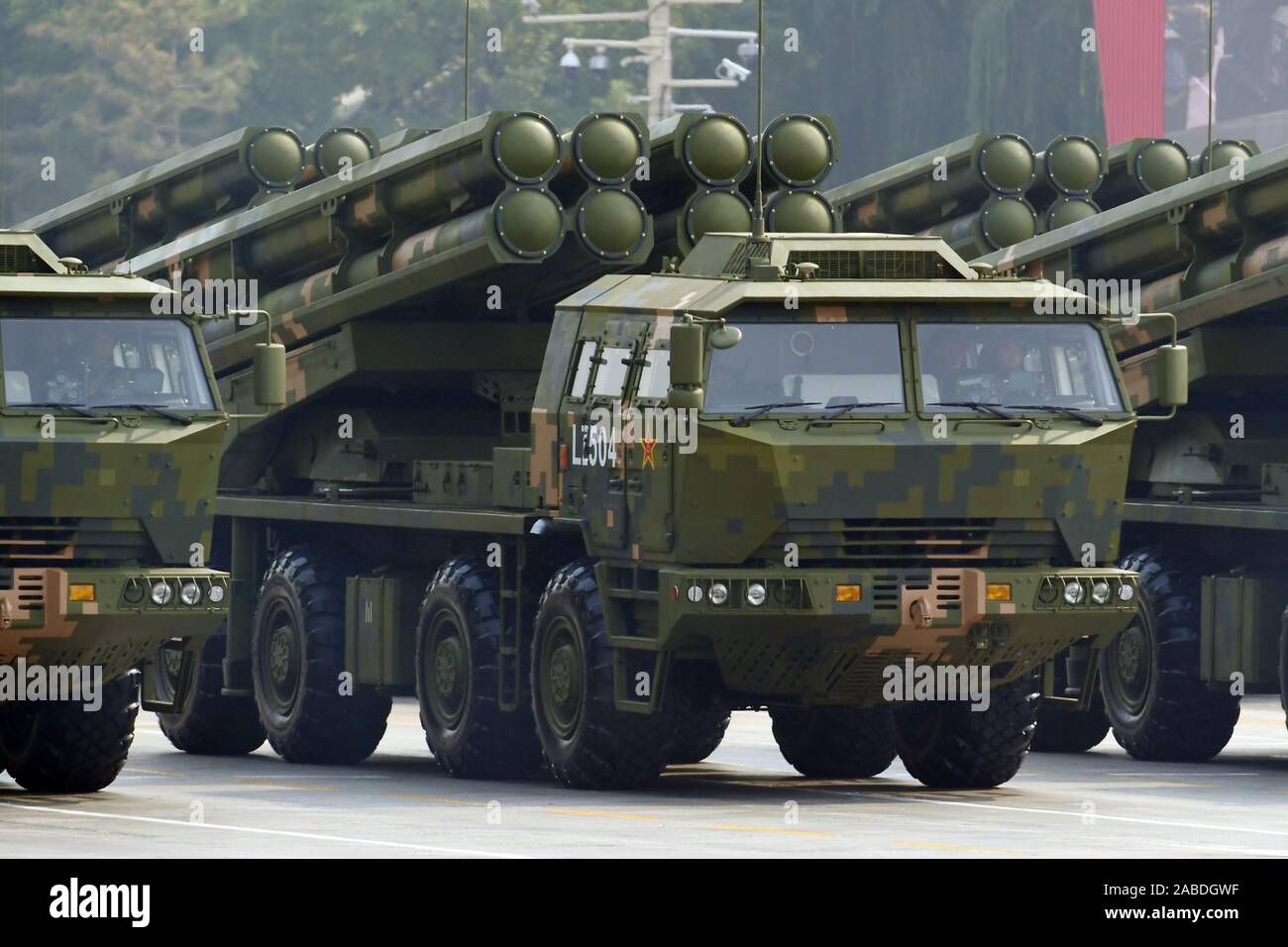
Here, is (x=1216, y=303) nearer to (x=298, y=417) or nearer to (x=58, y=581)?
(x=298, y=417)

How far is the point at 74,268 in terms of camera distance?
18.1 metres

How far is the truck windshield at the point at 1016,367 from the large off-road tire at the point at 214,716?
20.0 feet

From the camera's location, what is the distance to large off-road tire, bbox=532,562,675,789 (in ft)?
58.5

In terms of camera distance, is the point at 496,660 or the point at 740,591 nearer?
the point at 740,591

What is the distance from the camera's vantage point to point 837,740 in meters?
19.6

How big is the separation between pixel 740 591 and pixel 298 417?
5.73 m

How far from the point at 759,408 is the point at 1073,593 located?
1824mm

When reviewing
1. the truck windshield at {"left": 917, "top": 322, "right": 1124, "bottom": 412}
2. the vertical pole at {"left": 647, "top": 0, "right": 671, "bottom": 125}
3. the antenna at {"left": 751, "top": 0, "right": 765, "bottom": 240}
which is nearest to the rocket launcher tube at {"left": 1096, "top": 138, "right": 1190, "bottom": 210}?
the antenna at {"left": 751, "top": 0, "right": 765, "bottom": 240}

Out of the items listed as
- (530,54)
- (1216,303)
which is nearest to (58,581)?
(1216,303)

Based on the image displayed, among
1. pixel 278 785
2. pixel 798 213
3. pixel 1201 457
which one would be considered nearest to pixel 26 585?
pixel 278 785

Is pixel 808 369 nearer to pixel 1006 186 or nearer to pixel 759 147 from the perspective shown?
pixel 759 147

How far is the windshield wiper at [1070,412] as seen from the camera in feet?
57.8

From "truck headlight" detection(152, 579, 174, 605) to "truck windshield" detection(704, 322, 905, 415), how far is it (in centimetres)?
276

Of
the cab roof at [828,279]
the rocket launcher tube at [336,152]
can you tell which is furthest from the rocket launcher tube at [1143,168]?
the cab roof at [828,279]
